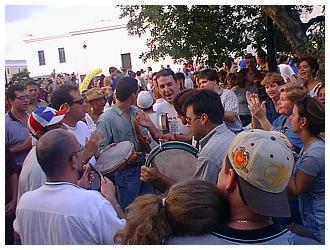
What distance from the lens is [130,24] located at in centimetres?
230

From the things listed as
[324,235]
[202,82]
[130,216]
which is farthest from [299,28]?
[130,216]

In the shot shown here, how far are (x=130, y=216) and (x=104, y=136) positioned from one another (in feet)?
3.47

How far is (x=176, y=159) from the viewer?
90.1 inches

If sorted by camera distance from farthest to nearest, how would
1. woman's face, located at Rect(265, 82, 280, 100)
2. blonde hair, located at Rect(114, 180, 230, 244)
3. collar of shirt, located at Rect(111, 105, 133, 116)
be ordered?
collar of shirt, located at Rect(111, 105, 133, 116)
woman's face, located at Rect(265, 82, 280, 100)
blonde hair, located at Rect(114, 180, 230, 244)

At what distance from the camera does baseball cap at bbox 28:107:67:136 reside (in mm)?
2162

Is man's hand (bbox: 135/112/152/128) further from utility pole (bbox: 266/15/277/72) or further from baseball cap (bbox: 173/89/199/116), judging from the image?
utility pole (bbox: 266/15/277/72)

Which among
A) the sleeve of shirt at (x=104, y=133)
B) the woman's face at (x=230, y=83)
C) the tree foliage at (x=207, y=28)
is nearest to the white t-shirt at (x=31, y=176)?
the sleeve of shirt at (x=104, y=133)

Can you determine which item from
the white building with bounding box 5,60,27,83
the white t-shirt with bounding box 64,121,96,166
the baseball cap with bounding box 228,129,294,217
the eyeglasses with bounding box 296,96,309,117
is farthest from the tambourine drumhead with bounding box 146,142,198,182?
the white building with bounding box 5,60,27,83

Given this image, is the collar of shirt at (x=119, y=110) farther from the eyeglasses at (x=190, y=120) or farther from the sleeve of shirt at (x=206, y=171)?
the sleeve of shirt at (x=206, y=171)

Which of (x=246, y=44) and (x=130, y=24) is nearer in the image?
(x=130, y=24)

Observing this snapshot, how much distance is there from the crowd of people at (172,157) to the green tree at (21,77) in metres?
0.04

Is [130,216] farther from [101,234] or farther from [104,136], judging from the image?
[104,136]

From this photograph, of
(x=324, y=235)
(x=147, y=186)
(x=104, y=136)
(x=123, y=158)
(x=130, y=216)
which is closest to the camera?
(x=130, y=216)

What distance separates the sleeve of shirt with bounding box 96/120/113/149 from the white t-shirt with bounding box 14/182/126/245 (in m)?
0.58
